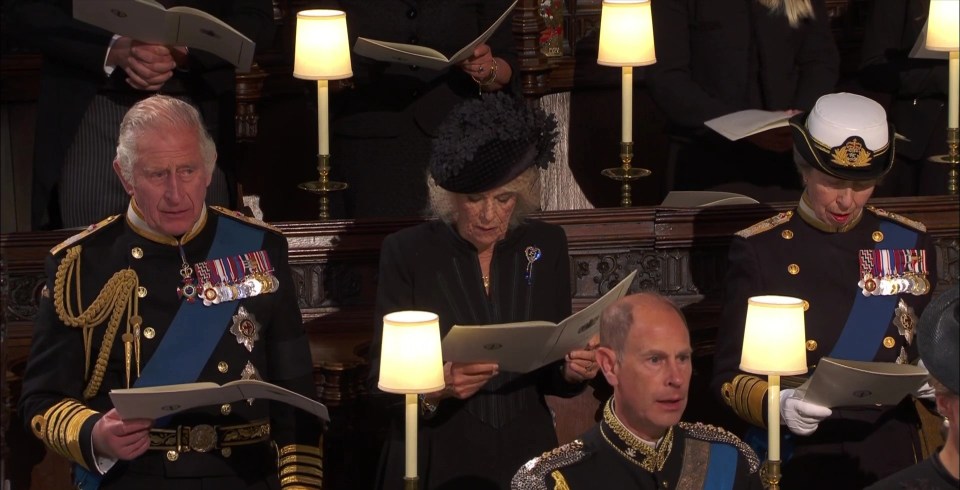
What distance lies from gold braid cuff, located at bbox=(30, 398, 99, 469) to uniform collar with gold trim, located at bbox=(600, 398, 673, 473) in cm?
105

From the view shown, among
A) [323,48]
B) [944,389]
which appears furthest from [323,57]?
[944,389]

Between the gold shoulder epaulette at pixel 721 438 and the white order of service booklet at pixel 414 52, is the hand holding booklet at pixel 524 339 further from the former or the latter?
the white order of service booklet at pixel 414 52

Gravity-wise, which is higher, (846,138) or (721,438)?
(846,138)

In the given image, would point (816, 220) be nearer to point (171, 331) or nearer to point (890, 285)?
point (890, 285)

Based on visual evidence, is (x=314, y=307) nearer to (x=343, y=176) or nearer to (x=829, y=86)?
(x=343, y=176)

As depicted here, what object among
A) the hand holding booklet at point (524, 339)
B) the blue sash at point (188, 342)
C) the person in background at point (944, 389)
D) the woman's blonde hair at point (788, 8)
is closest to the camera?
the person in background at point (944, 389)

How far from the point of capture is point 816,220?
445 cm

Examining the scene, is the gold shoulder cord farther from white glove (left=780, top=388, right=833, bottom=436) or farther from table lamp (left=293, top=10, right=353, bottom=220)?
white glove (left=780, top=388, right=833, bottom=436)

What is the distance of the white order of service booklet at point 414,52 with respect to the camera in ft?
15.8

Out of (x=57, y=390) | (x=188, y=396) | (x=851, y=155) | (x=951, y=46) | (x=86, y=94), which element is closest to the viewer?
(x=188, y=396)

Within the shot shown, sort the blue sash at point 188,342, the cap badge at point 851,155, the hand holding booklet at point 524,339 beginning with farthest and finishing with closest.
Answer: the cap badge at point 851,155 < the blue sash at point 188,342 < the hand holding booklet at point 524,339

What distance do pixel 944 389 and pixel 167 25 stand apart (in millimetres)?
2335

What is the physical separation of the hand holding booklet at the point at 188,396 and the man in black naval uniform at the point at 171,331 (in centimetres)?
16

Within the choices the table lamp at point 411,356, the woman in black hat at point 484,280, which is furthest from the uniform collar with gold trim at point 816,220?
the table lamp at point 411,356
